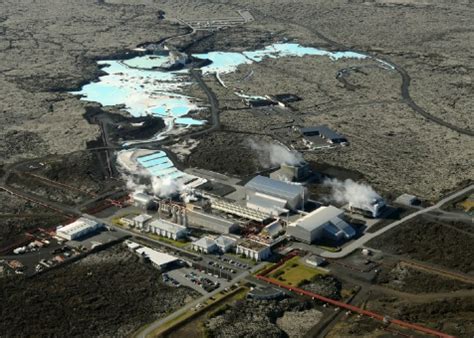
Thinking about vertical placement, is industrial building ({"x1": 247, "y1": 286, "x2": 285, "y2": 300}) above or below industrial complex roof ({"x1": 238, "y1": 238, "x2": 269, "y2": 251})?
below

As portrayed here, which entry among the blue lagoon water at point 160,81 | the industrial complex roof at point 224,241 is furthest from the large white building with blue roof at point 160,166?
the industrial complex roof at point 224,241

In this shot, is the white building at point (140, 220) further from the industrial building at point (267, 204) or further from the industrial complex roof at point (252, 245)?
the industrial building at point (267, 204)

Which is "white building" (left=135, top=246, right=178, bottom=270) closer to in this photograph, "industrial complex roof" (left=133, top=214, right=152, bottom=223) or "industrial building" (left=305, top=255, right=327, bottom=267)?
"industrial complex roof" (left=133, top=214, right=152, bottom=223)

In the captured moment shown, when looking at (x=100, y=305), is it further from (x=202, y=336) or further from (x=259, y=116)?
(x=259, y=116)

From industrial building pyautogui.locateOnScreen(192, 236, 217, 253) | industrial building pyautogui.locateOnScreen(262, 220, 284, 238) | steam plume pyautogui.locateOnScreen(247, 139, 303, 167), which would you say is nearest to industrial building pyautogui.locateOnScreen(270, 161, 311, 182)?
steam plume pyautogui.locateOnScreen(247, 139, 303, 167)

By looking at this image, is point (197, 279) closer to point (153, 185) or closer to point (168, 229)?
point (168, 229)

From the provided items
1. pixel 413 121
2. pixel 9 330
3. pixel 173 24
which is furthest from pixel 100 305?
pixel 173 24
